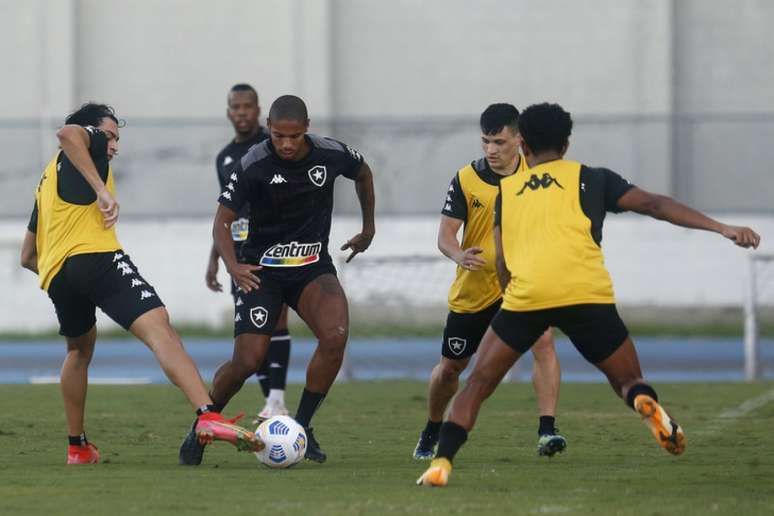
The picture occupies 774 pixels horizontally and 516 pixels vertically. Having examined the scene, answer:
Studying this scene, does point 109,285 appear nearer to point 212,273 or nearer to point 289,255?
point 289,255

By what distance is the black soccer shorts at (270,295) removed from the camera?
876 cm

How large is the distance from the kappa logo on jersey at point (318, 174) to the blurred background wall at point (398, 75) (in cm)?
1542

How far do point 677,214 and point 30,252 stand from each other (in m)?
3.71

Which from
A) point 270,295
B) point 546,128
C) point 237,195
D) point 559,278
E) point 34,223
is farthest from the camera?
point 270,295

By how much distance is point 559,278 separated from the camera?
7.11 m

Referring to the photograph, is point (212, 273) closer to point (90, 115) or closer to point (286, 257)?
point (286, 257)

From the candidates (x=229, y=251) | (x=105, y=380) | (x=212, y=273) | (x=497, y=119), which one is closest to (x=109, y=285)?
(x=229, y=251)

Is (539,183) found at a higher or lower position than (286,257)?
higher

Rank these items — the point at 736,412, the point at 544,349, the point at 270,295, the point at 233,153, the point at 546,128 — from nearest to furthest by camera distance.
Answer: the point at 546,128 < the point at 270,295 < the point at 544,349 < the point at 233,153 < the point at 736,412

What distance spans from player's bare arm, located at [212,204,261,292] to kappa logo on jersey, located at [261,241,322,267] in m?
0.17

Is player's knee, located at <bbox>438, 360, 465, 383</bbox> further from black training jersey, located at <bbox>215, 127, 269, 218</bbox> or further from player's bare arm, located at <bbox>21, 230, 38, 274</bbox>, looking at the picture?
black training jersey, located at <bbox>215, 127, 269, 218</bbox>

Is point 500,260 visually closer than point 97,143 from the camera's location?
Yes

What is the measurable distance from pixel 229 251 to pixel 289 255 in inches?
14.9

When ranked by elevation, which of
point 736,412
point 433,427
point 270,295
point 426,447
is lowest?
point 736,412
